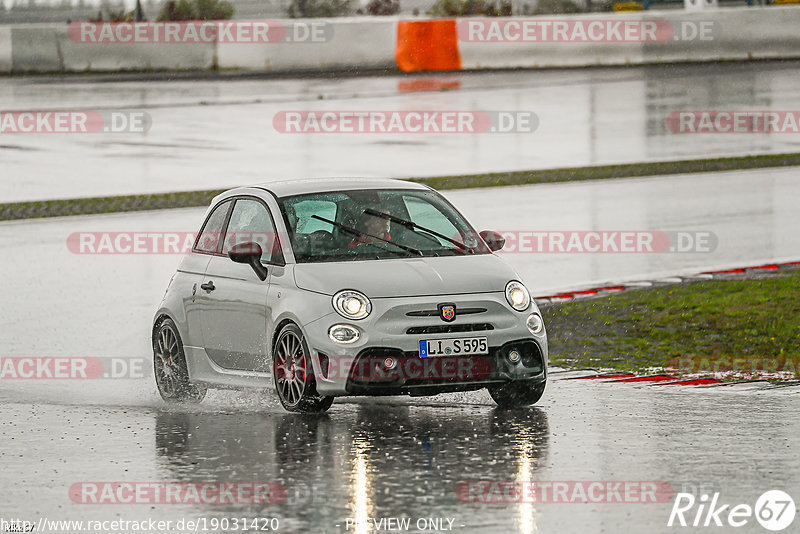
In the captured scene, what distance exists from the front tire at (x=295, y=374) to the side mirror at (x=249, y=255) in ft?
1.74

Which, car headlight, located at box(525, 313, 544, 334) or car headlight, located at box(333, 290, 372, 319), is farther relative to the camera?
car headlight, located at box(525, 313, 544, 334)

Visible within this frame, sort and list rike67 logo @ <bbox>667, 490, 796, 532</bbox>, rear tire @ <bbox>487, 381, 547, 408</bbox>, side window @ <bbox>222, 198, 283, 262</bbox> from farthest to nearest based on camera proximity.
Answer: side window @ <bbox>222, 198, 283, 262</bbox>, rear tire @ <bbox>487, 381, 547, 408</bbox>, rike67 logo @ <bbox>667, 490, 796, 532</bbox>

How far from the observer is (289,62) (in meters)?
35.9

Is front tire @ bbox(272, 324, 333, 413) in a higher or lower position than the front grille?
lower

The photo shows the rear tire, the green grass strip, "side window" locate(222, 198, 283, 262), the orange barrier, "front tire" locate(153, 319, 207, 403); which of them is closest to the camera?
the rear tire

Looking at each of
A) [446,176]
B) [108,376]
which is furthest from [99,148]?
[108,376]

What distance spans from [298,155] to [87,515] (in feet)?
62.1

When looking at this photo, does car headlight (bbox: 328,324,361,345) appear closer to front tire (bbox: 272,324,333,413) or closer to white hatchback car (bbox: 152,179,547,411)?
white hatchback car (bbox: 152,179,547,411)

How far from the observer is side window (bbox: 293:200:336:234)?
10905 mm

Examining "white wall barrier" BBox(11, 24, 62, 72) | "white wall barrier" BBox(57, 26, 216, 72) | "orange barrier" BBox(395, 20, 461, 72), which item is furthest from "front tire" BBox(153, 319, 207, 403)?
"white wall barrier" BBox(11, 24, 62, 72)

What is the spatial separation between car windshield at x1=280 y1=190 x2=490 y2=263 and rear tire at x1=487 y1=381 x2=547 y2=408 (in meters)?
0.94

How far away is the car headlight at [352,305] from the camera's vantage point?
9.92 m

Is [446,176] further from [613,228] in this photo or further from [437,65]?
[437,65]

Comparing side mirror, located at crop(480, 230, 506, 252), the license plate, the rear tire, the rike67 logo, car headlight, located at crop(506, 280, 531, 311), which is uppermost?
side mirror, located at crop(480, 230, 506, 252)
